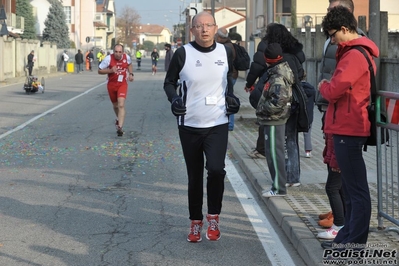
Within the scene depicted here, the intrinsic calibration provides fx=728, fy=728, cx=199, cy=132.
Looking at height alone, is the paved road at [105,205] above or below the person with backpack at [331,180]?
below

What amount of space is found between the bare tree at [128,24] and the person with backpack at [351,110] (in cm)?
14600

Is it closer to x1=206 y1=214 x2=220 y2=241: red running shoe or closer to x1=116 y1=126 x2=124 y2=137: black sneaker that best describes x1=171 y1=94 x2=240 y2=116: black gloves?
x1=206 y1=214 x2=220 y2=241: red running shoe

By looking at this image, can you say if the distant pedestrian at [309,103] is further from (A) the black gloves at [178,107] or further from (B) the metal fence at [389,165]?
(A) the black gloves at [178,107]

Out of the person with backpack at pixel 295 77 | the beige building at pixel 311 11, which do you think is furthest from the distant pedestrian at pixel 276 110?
the beige building at pixel 311 11

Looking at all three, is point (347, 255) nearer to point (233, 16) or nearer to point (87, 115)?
point (87, 115)

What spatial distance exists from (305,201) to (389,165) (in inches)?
63.0

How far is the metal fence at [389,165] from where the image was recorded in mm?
5559

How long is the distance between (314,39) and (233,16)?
60.6m

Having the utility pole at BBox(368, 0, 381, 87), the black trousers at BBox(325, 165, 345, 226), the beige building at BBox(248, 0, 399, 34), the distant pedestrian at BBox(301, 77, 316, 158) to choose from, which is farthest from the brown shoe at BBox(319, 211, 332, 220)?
the beige building at BBox(248, 0, 399, 34)

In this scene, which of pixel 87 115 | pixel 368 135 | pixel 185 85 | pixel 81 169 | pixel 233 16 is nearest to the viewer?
pixel 368 135

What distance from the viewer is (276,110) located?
25.9ft

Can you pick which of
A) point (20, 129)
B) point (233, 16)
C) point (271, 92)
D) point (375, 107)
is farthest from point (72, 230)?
point (233, 16)

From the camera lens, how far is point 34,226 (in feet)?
23.1

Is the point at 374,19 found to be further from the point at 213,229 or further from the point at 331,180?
the point at 213,229
